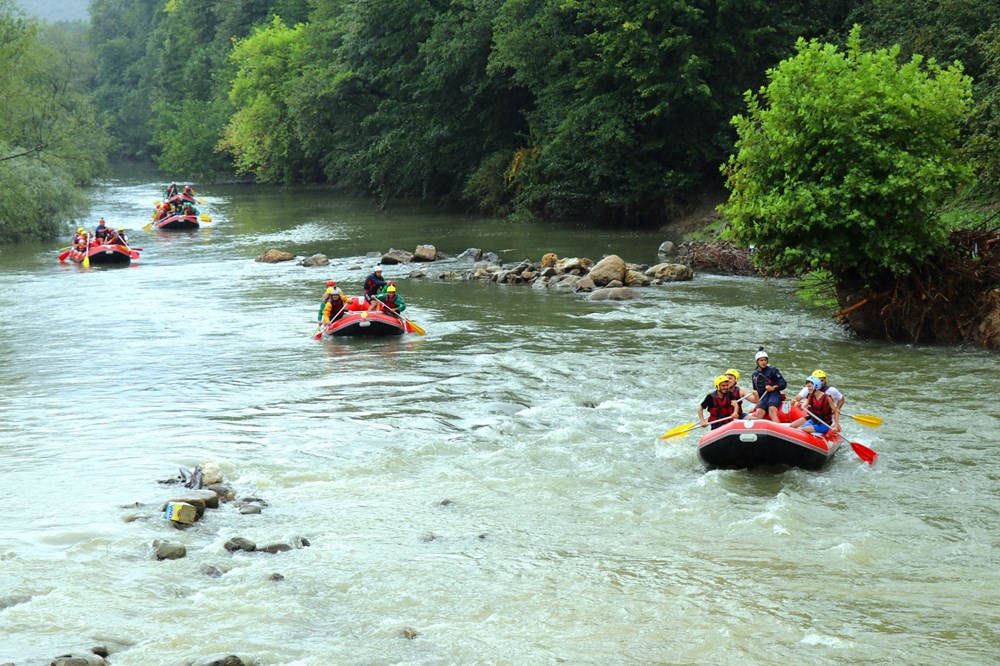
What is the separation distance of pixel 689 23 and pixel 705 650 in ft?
95.4

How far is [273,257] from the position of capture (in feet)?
112

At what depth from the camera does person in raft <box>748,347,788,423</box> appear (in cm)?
1409

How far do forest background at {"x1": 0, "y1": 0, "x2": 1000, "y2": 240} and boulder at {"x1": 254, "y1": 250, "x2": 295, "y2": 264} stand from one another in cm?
939

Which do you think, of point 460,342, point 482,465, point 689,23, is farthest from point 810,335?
point 689,23

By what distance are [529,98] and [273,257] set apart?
14304 millimetres

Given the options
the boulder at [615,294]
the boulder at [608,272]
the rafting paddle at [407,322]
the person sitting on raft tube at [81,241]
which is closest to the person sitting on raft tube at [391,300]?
the rafting paddle at [407,322]

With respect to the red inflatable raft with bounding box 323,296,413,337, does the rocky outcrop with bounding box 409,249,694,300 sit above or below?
above

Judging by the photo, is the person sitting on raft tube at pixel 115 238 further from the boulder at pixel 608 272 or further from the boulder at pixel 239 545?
the boulder at pixel 239 545

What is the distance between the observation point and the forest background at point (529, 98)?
113ft

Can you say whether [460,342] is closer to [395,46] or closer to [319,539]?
[319,539]

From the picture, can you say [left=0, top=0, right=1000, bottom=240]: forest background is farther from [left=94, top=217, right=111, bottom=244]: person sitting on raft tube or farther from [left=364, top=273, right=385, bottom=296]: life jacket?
[left=364, top=273, right=385, bottom=296]: life jacket

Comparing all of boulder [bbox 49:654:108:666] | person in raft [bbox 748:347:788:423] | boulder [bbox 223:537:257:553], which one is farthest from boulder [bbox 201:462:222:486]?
person in raft [bbox 748:347:788:423]

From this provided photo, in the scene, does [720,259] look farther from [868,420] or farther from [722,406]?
[722,406]

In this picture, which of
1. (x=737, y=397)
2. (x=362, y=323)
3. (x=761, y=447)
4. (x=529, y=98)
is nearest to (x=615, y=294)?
(x=362, y=323)
